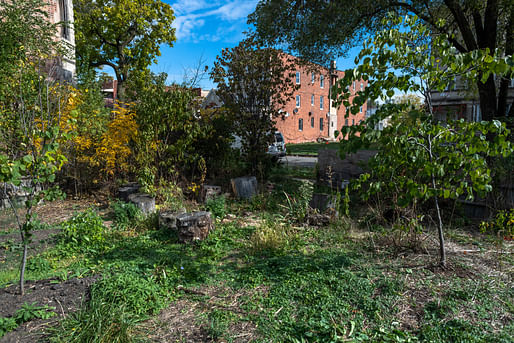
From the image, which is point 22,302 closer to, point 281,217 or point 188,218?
point 188,218

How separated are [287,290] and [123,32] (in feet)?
69.7

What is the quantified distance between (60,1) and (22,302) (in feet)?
53.8

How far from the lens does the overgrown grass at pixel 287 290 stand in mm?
2568

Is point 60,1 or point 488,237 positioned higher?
point 60,1

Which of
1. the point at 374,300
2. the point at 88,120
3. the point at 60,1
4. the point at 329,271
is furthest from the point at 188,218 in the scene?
the point at 60,1

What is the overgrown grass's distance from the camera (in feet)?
8.43

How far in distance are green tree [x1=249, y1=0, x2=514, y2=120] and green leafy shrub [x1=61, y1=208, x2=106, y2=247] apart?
21.7 ft

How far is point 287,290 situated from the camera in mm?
3262

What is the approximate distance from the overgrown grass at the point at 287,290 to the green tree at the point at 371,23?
510 centimetres

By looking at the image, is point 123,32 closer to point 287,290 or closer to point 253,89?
point 253,89

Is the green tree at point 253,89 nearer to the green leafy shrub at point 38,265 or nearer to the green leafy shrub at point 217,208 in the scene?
the green leafy shrub at point 217,208

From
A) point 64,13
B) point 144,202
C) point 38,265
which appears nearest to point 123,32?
point 64,13

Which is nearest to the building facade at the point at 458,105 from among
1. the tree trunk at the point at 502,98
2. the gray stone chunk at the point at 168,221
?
the tree trunk at the point at 502,98

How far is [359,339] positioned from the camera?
2.47 m
